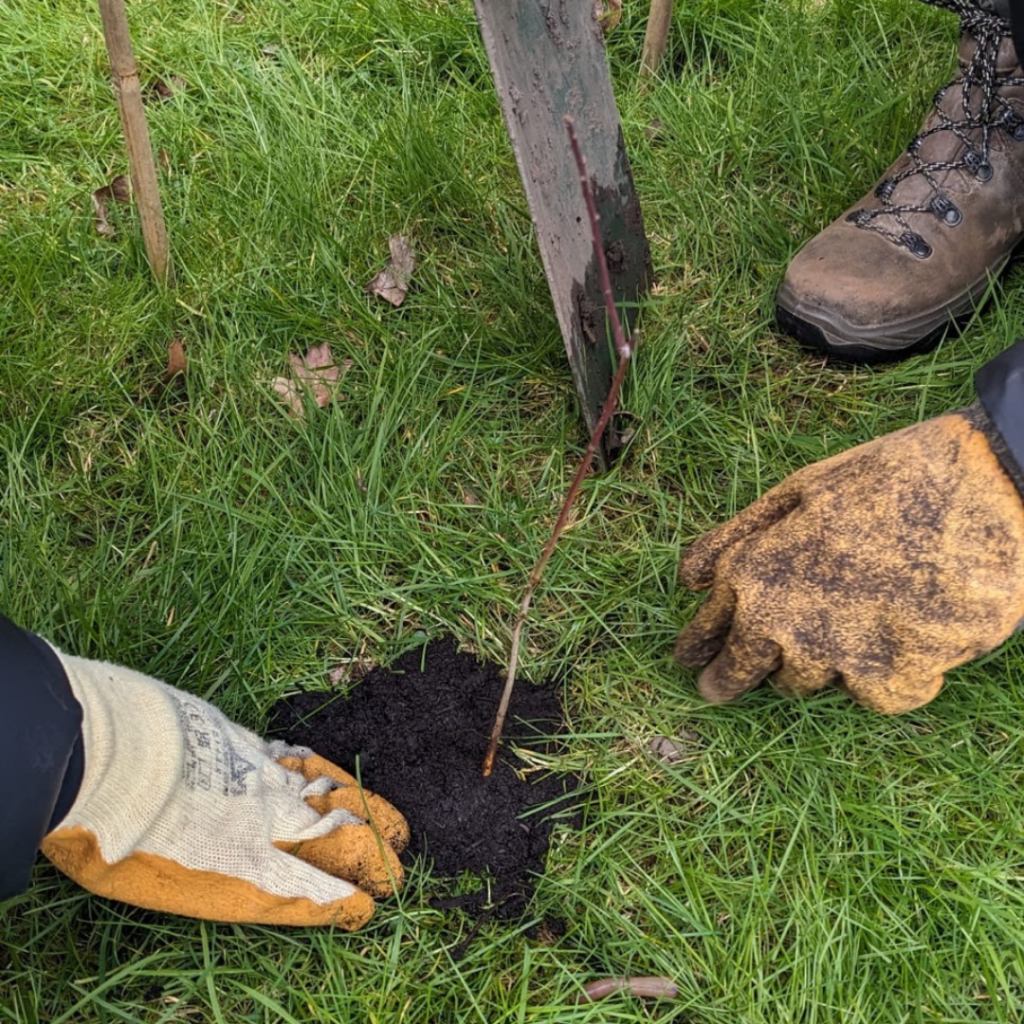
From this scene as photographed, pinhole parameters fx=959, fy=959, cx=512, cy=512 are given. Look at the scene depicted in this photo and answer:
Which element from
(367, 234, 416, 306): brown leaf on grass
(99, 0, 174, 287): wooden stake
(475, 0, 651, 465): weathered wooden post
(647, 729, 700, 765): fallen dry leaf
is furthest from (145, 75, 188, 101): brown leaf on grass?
(647, 729, 700, 765): fallen dry leaf

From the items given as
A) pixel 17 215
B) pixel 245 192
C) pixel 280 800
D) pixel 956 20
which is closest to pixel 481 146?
pixel 245 192

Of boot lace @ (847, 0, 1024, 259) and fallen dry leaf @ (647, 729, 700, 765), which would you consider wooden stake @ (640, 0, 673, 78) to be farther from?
fallen dry leaf @ (647, 729, 700, 765)

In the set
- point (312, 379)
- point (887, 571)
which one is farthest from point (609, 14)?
point (887, 571)

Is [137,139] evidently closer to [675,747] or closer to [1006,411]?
[675,747]

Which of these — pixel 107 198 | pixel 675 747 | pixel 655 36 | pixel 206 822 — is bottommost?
pixel 675 747

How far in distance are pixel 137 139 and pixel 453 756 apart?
155 centimetres

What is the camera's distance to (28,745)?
1.16 metres

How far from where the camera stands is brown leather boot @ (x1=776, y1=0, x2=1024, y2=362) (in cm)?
227

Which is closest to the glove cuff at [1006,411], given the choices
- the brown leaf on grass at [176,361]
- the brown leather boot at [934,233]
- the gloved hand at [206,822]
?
the brown leather boot at [934,233]

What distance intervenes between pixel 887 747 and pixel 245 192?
2.04 m

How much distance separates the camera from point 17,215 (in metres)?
2.54

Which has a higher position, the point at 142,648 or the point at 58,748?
the point at 58,748

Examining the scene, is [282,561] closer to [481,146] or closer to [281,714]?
[281,714]

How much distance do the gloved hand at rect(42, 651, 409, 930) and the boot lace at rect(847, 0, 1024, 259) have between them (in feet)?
5.90
